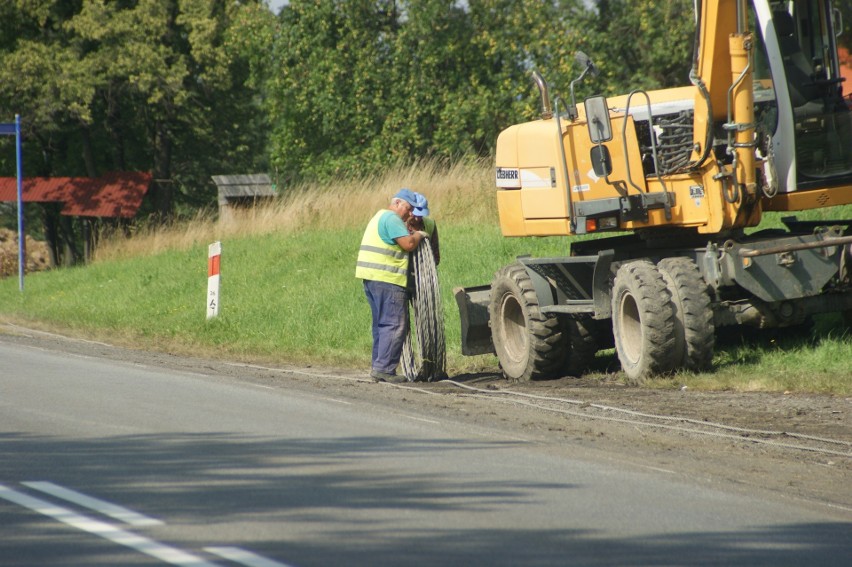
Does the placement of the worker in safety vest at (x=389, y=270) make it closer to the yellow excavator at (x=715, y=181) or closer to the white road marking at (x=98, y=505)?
the yellow excavator at (x=715, y=181)

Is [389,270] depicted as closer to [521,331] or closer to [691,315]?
[521,331]

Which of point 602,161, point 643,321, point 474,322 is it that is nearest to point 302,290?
point 474,322

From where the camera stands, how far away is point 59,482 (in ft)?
20.4

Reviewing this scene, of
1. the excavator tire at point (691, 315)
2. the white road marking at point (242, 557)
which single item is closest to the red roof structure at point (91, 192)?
the excavator tire at point (691, 315)

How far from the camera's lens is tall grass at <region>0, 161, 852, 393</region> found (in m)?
11.9

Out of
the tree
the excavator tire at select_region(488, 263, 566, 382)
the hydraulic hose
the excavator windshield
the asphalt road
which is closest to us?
the asphalt road

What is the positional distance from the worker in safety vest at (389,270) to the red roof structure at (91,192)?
28367 mm

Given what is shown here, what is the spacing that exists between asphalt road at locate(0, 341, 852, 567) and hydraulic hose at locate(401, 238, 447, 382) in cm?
344

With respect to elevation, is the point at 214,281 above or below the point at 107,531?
below

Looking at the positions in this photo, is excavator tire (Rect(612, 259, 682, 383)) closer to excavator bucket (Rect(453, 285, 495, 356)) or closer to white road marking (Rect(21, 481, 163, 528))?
excavator bucket (Rect(453, 285, 495, 356))

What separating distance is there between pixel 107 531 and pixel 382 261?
6960 millimetres

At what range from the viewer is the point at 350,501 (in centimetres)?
587

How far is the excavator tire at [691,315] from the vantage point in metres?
10.5

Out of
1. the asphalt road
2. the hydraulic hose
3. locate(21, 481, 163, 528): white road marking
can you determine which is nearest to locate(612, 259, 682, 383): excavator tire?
the hydraulic hose
